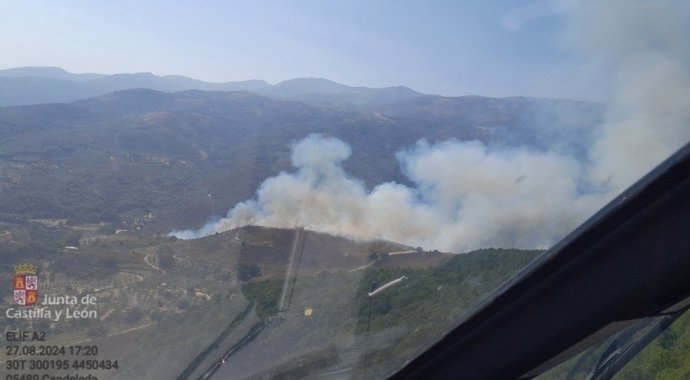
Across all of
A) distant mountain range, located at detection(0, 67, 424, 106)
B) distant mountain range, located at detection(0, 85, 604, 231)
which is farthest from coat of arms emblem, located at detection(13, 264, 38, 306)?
distant mountain range, located at detection(0, 67, 424, 106)

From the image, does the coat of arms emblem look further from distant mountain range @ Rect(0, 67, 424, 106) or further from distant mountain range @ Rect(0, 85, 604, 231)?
distant mountain range @ Rect(0, 67, 424, 106)

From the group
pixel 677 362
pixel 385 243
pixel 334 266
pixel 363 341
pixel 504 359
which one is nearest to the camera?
pixel 504 359

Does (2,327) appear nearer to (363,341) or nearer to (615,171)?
(363,341)

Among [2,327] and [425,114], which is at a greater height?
[425,114]

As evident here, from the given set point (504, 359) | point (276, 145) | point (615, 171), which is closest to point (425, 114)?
point (276, 145)

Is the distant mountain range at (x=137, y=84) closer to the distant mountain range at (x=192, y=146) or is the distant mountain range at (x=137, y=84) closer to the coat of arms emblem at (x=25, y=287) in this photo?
the distant mountain range at (x=192, y=146)

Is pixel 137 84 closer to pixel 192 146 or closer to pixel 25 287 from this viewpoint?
pixel 192 146
